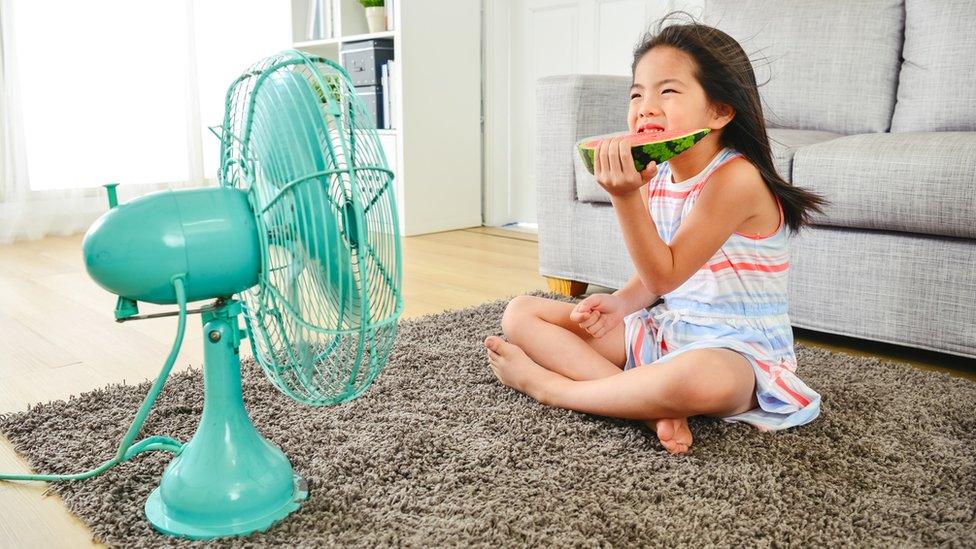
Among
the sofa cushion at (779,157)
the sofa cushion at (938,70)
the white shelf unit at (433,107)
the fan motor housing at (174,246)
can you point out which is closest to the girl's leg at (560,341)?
the sofa cushion at (779,157)

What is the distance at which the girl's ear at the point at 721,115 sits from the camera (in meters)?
1.24

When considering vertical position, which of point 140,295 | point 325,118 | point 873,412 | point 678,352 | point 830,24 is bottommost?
point 873,412

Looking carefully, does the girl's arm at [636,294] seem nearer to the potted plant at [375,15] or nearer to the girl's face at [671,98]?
the girl's face at [671,98]

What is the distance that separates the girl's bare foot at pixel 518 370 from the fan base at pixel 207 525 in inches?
19.4

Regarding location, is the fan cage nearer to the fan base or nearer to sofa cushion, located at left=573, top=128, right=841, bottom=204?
the fan base

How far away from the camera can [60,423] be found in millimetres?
1246

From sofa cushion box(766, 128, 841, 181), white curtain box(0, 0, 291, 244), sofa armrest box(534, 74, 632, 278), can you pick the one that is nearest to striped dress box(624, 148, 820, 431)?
sofa cushion box(766, 128, 841, 181)

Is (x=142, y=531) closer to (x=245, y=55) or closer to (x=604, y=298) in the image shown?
(x=604, y=298)

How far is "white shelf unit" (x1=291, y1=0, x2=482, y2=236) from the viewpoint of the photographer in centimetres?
320

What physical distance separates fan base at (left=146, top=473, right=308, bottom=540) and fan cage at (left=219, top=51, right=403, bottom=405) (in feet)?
0.57

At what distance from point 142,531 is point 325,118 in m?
0.54

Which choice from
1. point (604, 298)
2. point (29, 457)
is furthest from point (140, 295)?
point (604, 298)

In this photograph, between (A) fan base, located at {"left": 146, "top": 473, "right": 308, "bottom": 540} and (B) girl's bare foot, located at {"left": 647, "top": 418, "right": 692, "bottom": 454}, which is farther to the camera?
(B) girl's bare foot, located at {"left": 647, "top": 418, "right": 692, "bottom": 454}

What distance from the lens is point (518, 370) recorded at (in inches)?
53.3
